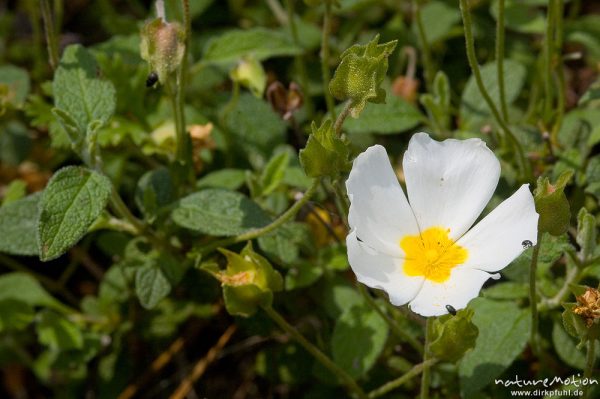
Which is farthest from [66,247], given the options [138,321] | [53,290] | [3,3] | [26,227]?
[3,3]

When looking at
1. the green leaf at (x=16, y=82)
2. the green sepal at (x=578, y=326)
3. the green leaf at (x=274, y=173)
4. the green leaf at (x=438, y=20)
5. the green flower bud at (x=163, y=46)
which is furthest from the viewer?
the green leaf at (x=438, y=20)

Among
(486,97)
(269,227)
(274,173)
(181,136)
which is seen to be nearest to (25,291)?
(181,136)

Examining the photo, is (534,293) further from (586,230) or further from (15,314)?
(15,314)

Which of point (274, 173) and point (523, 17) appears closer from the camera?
point (274, 173)

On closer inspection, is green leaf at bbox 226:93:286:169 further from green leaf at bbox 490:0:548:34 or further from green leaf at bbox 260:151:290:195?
green leaf at bbox 490:0:548:34

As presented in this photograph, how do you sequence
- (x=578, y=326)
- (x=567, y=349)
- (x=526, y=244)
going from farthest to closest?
(x=567, y=349) < (x=578, y=326) < (x=526, y=244)

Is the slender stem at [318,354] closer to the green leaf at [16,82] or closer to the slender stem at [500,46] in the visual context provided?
the slender stem at [500,46]

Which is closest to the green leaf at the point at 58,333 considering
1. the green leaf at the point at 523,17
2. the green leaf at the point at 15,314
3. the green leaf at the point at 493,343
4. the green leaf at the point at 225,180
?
the green leaf at the point at 15,314
